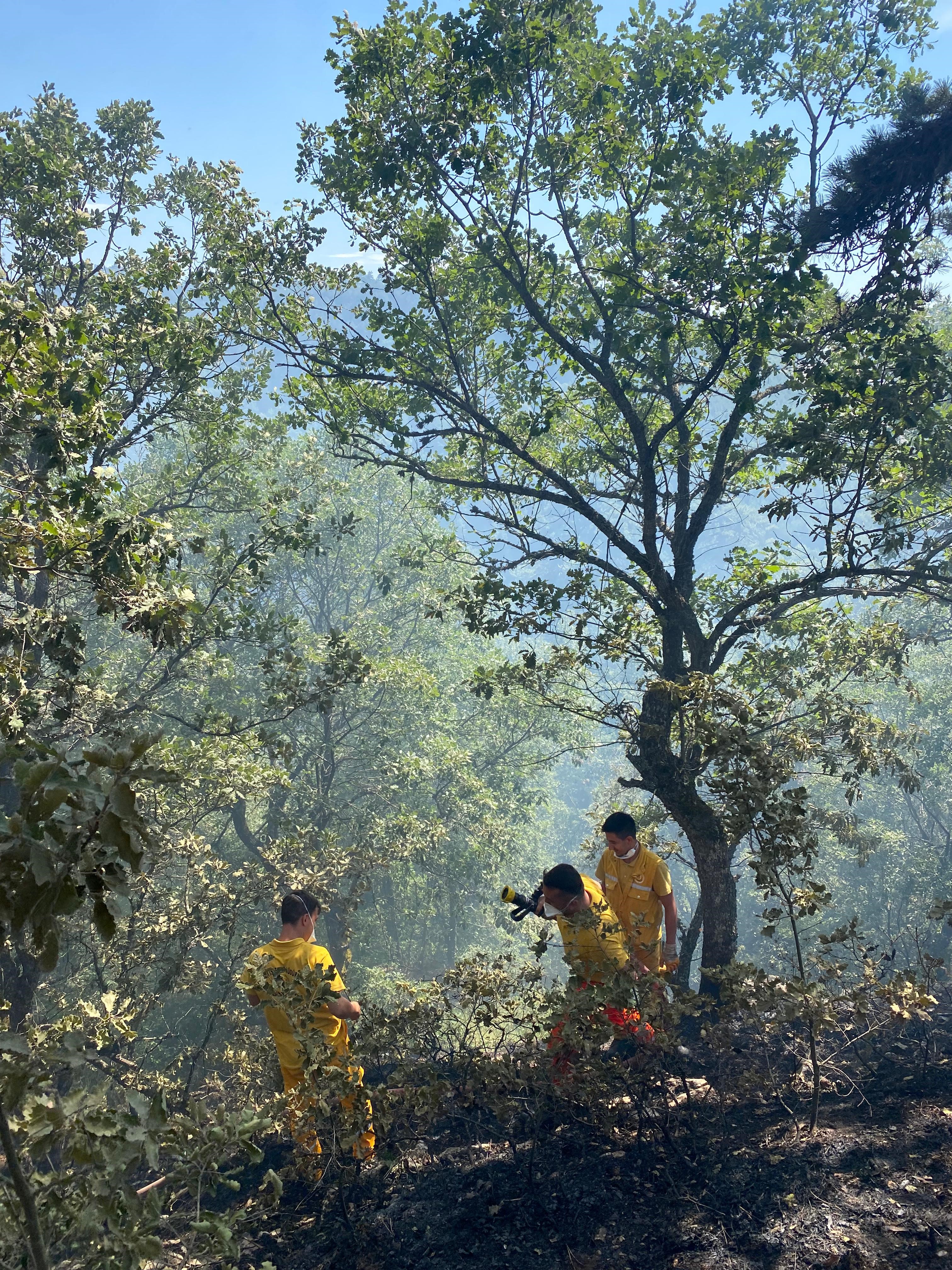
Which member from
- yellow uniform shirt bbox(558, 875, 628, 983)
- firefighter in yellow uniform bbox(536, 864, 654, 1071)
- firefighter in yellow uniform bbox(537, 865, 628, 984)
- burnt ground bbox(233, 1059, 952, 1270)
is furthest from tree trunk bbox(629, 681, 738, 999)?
burnt ground bbox(233, 1059, 952, 1270)

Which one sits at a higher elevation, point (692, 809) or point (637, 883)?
point (692, 809)

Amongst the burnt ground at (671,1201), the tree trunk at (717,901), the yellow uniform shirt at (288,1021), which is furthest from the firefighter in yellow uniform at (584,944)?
the tree trunk at (717,901)

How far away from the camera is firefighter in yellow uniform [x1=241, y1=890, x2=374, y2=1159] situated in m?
3.89

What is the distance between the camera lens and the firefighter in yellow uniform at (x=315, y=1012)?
12.8 ft

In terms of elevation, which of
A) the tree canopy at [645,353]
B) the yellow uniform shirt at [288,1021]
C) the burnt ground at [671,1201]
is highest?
the tree canopy at [645,353]

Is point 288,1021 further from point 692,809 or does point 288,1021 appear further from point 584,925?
point 692,809

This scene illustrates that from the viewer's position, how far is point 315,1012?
3.77 metres

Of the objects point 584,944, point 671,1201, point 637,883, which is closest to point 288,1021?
point 584,944

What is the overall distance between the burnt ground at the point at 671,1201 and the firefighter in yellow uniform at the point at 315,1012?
356 mm

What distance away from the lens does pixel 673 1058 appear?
3.58 metres

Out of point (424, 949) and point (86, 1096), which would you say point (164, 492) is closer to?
point (86, 1096)

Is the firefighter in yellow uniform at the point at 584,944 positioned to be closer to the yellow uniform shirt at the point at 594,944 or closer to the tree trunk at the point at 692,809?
the yellow uniform shirt at the point at 594,944

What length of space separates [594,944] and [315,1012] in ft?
4.96

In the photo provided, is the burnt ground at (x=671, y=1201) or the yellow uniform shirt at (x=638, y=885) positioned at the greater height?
the yellow uniform shirt at (x=638, y=885)
